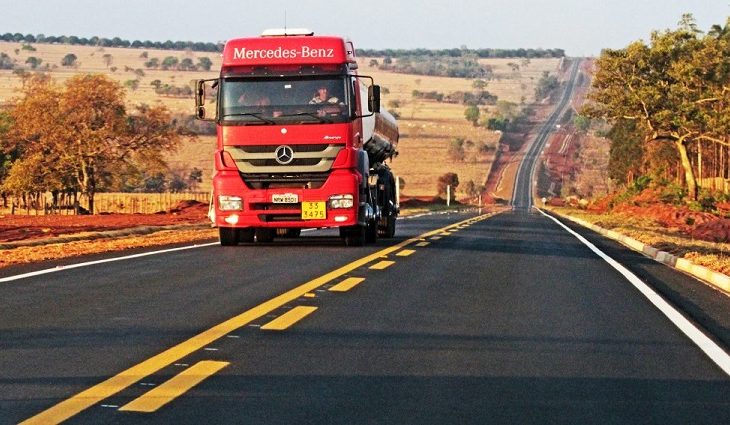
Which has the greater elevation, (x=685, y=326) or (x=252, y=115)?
(x=252, y=115)

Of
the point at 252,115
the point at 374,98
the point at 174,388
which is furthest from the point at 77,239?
the point at 174,388

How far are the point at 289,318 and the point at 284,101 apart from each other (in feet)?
36.4

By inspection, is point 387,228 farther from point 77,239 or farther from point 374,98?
point 77,239

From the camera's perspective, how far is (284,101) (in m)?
21.2

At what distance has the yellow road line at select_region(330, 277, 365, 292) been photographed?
43.4 feet

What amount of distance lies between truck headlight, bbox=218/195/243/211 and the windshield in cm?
136

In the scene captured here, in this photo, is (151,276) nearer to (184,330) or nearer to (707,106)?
(184,330)

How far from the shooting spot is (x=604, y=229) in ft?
125

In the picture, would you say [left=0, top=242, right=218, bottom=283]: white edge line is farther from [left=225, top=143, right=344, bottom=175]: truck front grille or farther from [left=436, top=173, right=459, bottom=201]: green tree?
[left=436, top=173, right=459, bottom=201]: green tree

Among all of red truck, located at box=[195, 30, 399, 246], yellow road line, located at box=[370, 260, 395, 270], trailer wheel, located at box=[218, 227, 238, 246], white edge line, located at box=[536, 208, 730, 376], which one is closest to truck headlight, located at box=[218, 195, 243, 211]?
red truck, located at box=[195, 30, 399, 246]

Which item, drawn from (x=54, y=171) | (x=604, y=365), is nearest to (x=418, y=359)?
(x=604, y=365)

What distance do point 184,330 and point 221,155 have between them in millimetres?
11879

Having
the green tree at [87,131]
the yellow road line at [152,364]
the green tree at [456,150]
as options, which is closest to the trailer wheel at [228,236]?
the yellow road line at [152,364]

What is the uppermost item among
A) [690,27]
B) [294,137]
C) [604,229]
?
Answer: [690,27]
